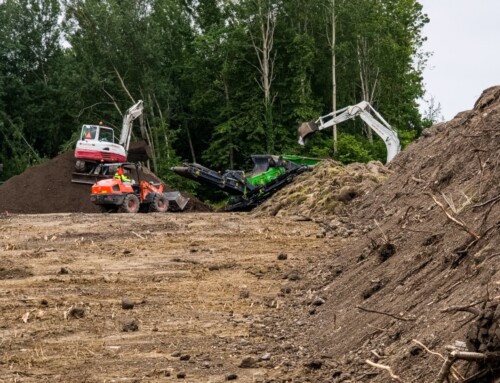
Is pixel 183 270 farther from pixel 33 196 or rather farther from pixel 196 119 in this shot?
pixel 196 119

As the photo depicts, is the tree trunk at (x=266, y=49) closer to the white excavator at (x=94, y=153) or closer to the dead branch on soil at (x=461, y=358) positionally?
the white excavator at (x=94, y=153)

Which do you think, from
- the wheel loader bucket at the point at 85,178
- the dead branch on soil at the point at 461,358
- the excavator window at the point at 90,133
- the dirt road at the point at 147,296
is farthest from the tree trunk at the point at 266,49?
the dead branch on soil at the point at 461,358

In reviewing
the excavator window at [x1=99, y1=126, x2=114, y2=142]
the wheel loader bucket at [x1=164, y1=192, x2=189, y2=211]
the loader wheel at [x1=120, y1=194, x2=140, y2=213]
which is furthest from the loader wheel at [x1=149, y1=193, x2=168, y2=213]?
the excavator window at [x1=99, y1=126, x2=114, y2=142]

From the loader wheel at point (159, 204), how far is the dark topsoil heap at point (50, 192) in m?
3.16

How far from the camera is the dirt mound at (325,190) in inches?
976

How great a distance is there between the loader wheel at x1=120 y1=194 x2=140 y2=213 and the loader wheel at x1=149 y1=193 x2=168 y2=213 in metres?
0.67

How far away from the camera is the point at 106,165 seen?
105 feet

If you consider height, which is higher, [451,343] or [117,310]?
[451,343]

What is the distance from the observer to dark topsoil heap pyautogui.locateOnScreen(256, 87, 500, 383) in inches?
258

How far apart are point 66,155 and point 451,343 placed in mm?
30087

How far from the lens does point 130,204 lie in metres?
27.9

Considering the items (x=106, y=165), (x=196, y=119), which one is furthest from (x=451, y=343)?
(x=196, y=119)

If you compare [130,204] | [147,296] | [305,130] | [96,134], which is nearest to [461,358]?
[147,296]

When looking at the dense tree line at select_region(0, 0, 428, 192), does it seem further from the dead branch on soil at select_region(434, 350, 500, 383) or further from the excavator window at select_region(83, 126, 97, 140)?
the dead branch on soil at select_region(434, 350, 500, 383)
